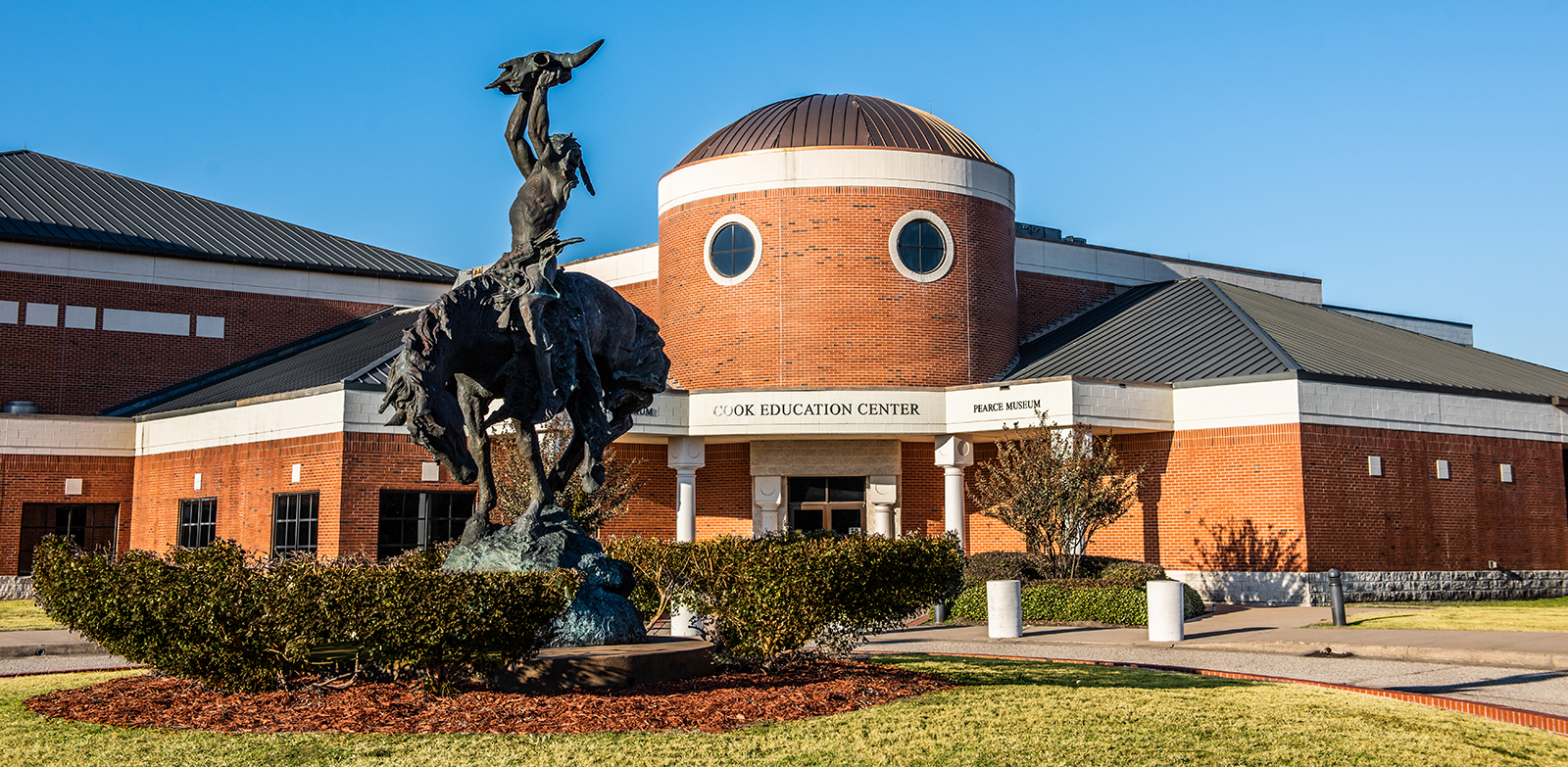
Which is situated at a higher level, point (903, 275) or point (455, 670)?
point (903, 275)

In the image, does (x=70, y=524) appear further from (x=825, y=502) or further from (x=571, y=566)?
(x=571, y=566)

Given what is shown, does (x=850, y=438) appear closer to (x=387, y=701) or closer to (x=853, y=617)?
(x=853, y=617)

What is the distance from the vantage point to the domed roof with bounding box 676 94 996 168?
3312 centimetres

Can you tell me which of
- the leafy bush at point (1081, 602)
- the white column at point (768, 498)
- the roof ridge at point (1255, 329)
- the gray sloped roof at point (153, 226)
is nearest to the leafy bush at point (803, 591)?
the leafy bush at point (1081, 602)

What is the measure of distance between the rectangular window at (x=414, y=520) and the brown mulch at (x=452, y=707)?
16.0m

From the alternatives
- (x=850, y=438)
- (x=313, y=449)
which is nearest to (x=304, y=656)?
(x=313, y=449)

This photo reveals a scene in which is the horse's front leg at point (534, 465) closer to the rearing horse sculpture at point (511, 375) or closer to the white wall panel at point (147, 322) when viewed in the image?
the rearing horse sculpture at point (511, 375)

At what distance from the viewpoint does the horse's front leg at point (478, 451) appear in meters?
11.5

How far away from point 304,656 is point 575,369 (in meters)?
3.69

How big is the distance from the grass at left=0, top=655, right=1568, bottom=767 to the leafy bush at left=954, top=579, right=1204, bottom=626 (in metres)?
11.3

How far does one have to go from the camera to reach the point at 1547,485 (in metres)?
31.2

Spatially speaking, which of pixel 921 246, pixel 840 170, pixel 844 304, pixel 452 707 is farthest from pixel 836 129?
pixel 452 707

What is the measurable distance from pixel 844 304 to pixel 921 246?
96.2 inches

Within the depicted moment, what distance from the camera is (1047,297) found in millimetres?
37438
